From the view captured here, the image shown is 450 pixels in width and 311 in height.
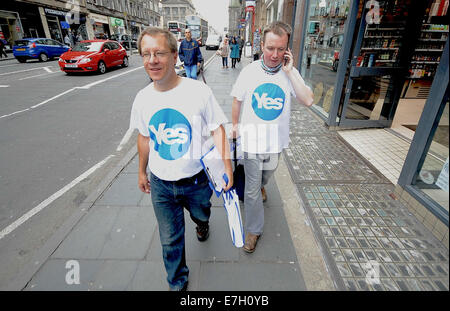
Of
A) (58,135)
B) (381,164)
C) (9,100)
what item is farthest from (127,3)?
(381,164)

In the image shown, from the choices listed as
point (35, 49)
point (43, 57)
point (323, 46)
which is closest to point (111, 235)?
point (323, 46)

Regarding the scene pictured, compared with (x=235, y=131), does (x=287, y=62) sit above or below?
above

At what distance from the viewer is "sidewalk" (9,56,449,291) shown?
2.05m

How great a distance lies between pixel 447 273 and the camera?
128cm

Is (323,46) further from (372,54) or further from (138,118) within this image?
(138,118)

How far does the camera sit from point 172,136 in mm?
1657

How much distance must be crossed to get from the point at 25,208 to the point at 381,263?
4.12 metres

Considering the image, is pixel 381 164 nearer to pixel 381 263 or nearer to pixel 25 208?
pixel 381 263

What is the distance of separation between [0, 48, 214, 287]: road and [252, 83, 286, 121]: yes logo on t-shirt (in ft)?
8.76

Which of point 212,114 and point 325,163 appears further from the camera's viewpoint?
point 325,163

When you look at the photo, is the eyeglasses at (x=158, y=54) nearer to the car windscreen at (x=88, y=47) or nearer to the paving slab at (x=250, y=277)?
the paving slab at (x=250, y=277)

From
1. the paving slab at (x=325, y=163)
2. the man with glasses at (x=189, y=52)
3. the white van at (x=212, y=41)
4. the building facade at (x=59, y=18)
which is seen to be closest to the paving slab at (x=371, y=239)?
the paving slab at (x=325, y=163)

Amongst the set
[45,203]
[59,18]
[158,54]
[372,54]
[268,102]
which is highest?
[59,18]

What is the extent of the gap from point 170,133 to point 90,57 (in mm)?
12802
